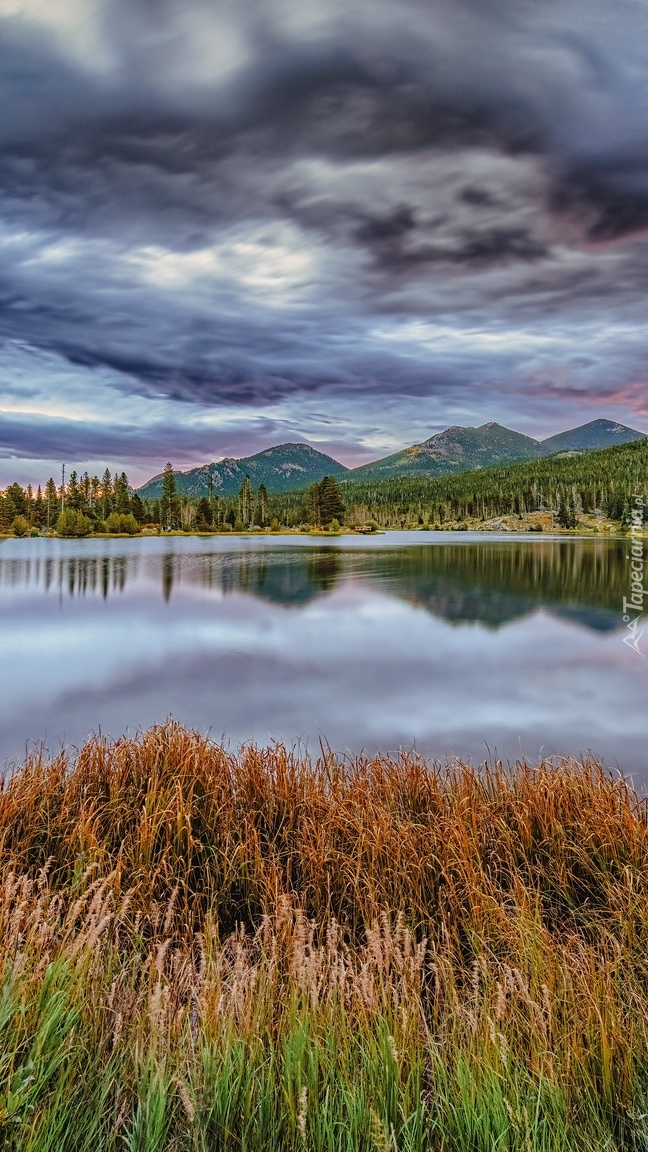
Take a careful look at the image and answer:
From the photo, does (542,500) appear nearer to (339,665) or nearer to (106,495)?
(106,495)

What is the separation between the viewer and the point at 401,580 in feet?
107

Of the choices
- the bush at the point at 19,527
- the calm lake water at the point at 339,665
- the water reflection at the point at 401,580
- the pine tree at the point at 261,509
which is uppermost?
the pine tree at the point at 261,509

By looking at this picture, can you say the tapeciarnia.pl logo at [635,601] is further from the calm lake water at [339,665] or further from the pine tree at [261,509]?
the pine tree at [261,509]

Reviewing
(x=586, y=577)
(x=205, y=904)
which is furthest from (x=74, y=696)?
(x=586, y=577)

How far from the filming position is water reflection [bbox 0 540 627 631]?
23.4 m

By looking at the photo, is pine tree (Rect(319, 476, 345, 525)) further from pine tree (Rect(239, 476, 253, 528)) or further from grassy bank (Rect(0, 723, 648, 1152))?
grassy bank (Rect(0, 723, 648, 1152))

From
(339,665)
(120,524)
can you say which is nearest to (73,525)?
(120,524)

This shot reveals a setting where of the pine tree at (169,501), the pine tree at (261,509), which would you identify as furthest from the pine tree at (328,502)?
the pine tree at (169,501)

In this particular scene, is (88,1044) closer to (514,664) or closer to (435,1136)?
(435,1136)

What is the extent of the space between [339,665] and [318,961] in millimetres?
12390

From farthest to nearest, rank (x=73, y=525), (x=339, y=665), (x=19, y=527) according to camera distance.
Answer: (x=19, y=527) < (x=73, y=525) < (x=339, y=665)

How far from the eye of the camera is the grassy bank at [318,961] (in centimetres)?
256

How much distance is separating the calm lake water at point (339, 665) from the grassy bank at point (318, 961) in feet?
10.2

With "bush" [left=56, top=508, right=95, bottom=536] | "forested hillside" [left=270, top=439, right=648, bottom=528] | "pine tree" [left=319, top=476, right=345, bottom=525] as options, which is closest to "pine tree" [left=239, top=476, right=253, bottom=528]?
"forested hillside" [left=270, top=439, right=648, bottom=528]
